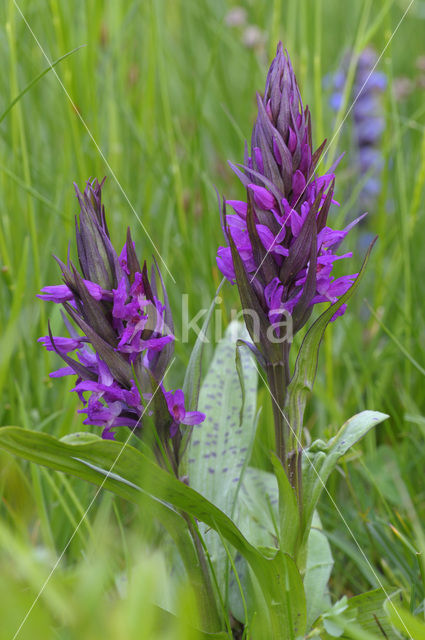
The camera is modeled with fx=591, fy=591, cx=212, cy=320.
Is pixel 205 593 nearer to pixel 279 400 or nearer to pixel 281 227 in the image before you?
pixel 279 400

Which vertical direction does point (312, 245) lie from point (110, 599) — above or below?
above

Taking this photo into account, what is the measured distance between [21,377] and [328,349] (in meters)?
0.60

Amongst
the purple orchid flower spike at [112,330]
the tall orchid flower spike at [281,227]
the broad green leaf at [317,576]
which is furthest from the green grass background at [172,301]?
the tall orchid flower spike at [281,227]

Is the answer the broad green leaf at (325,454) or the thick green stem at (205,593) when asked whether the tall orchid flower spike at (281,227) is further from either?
the thick green stem at (205,593)

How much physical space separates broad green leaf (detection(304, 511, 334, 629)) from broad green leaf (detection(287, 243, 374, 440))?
0.22 metres

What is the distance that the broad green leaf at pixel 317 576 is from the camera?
2.50 ft

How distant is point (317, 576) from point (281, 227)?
47cm

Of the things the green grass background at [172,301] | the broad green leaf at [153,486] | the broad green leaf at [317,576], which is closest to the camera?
the broad green leaf at [153,486]

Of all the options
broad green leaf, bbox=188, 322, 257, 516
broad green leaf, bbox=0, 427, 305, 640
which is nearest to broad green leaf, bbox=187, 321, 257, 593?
broad green leaf, bbox=188, 322, 257, 516

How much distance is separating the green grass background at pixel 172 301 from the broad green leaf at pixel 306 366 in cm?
19

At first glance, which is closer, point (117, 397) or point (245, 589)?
point (117, 397)

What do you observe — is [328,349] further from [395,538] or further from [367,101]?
[367,101]

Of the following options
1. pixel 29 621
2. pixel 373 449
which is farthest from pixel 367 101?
pixel 29 621

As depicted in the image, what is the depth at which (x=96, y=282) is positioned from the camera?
0.61m
